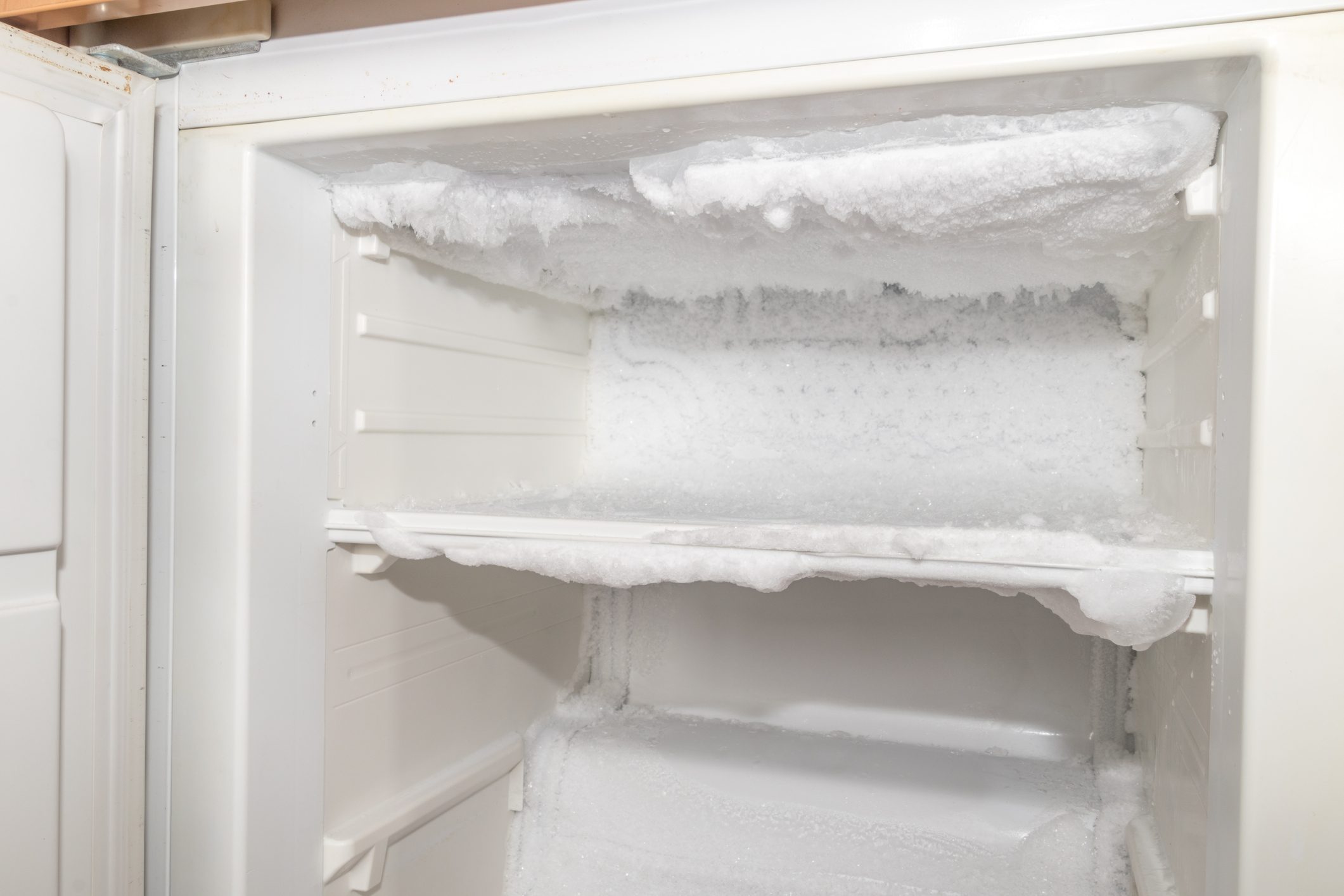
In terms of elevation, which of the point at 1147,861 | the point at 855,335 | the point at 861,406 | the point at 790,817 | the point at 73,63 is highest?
the point at 73,63

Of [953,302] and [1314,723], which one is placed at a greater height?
[953,302]

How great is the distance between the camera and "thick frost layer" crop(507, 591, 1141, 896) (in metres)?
1.26

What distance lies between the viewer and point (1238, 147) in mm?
683

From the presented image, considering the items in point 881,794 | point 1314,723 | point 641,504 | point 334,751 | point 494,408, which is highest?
point 494,408

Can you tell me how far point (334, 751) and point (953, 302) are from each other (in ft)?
3.75

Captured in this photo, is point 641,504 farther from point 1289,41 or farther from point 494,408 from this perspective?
point 1289,41

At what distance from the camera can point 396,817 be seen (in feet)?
3.76

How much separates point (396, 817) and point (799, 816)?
2.06 ft

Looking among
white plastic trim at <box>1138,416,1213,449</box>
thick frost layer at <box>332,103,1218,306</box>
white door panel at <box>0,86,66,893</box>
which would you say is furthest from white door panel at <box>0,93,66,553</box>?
white plastic trim at <box>1138,416,1213,449</box>

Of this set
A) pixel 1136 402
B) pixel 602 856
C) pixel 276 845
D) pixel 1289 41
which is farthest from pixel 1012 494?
pixel 276 845

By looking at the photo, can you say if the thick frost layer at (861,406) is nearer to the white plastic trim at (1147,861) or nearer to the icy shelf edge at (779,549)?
the icy shelf edge at (779,549)

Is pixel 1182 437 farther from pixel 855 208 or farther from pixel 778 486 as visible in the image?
pixel 778 486

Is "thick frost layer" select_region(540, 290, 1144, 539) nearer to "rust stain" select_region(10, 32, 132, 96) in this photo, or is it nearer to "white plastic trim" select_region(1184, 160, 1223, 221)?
"white plastic trim" select_region(1184, 160, 1223, 221)

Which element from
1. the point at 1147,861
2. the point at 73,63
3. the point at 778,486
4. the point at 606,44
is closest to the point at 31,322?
the point at 73,63
